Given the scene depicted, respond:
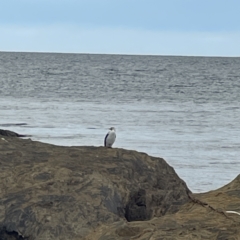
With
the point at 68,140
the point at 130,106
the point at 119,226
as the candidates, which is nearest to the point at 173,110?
the point at 130,106

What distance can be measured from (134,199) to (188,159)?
1111 centimetres

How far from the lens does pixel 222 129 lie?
1155 inches

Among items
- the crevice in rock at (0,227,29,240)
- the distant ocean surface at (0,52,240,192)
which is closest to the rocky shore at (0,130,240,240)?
the crevice in rock at (0,227,29,240)

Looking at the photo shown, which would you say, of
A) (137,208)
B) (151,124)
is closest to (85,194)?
(137,208)

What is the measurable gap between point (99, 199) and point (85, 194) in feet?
0.49

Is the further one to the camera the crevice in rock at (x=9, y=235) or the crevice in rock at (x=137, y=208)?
the crevice in rock at (x=137, y=208)

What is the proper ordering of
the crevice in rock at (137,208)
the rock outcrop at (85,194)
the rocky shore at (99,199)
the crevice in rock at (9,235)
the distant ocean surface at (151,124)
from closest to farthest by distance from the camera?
the rocky shore at (99,199)
the rock outcrop at (85,194)
the crevice in rock at (9,235)
the crevice in rock at (137,208)
the distant ocean surface at (151,124)

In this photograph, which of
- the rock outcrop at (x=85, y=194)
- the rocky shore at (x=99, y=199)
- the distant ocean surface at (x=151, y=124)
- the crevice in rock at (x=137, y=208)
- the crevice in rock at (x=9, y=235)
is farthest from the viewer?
the distant ocean surface at (x=151, y=124)

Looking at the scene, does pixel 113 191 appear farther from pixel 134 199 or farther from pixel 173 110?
pixel 173 110

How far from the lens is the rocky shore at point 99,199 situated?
6.29m

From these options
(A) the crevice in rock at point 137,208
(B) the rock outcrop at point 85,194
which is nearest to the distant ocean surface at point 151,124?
(B) the rock outcrop at point 85,194

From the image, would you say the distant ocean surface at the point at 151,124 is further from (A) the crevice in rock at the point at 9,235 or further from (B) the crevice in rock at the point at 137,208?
(A) the crevice in rock at the point at 9,235

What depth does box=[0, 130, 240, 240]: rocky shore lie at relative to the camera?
20.6 ft

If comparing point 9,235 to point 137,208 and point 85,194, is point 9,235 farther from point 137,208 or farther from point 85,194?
point 137,208
